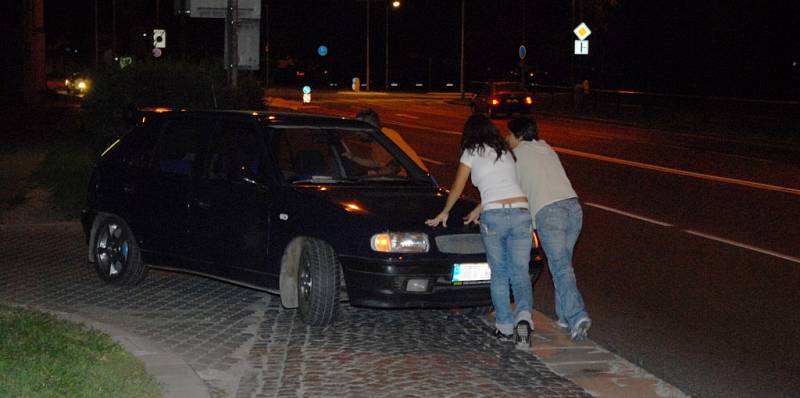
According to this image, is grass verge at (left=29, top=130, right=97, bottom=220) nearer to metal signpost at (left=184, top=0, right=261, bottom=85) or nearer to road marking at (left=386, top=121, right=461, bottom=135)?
metal signpost at (left=184, top=0, right=261, bottom=85)

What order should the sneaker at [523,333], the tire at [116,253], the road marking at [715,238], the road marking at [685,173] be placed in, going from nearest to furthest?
the sneaker at [523,333] → the tire at [116,253] → the road marking at [715,238] → the road marking at [685,173]

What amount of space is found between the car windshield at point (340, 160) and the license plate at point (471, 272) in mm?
1301

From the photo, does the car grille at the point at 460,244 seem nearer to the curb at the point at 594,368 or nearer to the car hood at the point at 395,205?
the car hood at the point at 395,205

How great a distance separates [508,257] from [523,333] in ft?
1.72

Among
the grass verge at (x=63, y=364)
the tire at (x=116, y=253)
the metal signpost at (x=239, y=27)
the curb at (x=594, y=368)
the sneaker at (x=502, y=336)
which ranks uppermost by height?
the metal signpost at (x=239, y=27)

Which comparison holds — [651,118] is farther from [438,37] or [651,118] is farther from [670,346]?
[438,37]

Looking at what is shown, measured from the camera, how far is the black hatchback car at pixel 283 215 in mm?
7953

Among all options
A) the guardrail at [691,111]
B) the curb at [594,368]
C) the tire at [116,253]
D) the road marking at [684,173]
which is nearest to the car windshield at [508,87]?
the guardrail at [691,111]

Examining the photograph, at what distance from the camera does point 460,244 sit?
811 centimetres

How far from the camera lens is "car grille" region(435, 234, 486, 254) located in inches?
315

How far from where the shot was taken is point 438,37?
307 feet

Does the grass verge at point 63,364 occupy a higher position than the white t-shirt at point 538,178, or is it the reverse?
the white t-shirt at point 538,178

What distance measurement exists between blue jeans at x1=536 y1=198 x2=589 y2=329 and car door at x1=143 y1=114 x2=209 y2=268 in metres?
2.89

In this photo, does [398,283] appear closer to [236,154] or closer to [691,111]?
[236,154]
